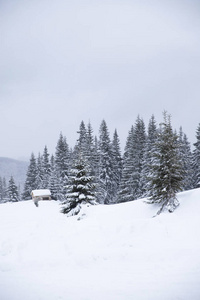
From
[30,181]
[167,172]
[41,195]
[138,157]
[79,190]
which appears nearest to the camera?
[167,172]

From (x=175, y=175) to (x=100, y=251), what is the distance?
7.62 meters

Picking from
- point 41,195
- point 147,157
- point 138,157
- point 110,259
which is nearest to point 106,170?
point 138,157

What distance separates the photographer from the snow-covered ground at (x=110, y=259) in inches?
239

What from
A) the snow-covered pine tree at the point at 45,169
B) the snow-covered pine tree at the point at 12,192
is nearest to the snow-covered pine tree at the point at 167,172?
the snow-covered pine tree at the point at 45,169

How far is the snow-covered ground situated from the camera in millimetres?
6062

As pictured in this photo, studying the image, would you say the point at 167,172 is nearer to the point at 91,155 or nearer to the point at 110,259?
the point at 110,259

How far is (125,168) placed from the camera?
117 feet

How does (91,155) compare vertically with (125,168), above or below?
above

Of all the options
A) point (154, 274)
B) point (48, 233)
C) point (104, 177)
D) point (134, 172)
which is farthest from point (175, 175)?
point (104, 177)

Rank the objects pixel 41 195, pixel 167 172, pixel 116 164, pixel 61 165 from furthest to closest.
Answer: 1. pixel 61 165
2. pixel 116 164
3. pixel 41 195
4. pixel 167 172

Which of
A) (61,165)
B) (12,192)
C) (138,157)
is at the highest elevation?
(61,165)

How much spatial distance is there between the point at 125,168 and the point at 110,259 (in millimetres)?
27283

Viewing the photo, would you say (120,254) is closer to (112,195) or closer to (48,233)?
(48,233)

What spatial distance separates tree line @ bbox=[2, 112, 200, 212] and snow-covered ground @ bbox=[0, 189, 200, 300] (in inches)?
82.7
